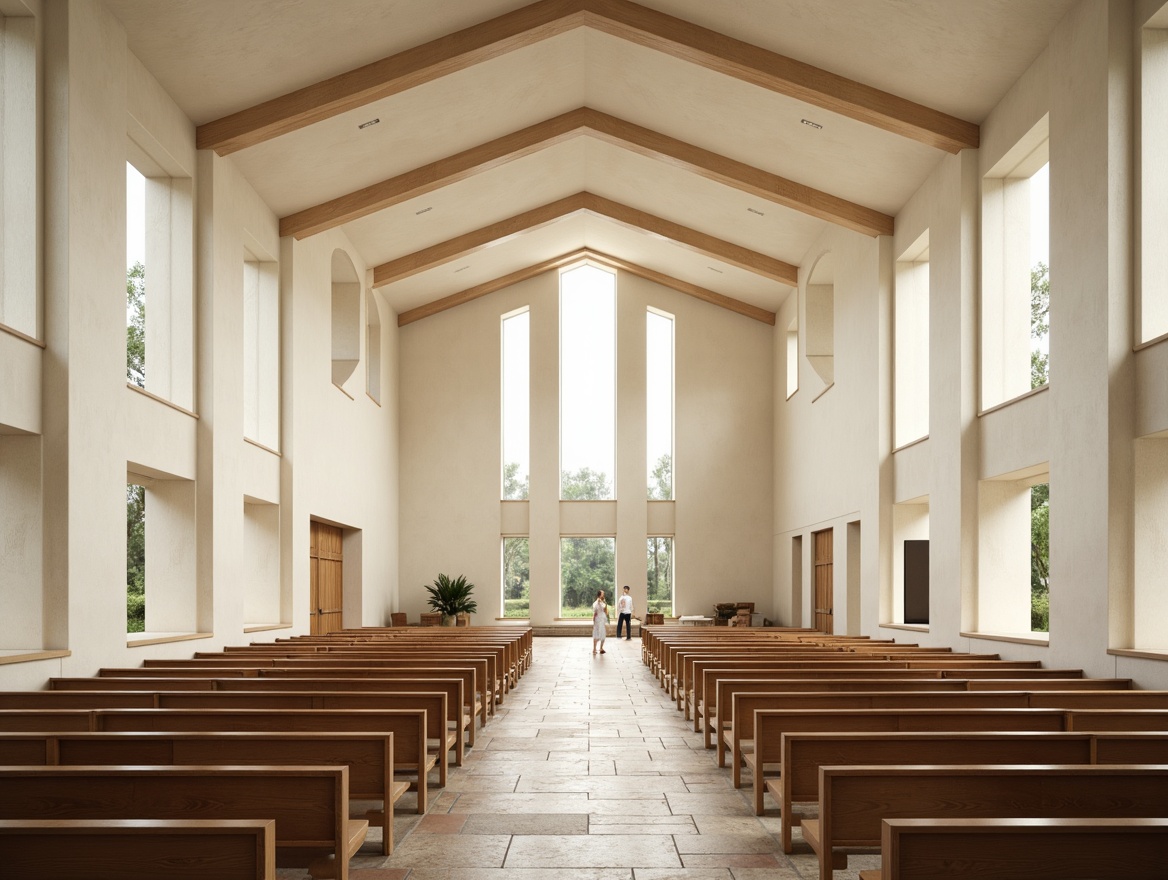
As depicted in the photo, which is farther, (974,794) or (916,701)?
(916,701)

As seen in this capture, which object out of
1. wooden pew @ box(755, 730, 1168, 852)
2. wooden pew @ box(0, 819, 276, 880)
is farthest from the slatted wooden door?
wooden pew @ box(0, 819, 276, 880)

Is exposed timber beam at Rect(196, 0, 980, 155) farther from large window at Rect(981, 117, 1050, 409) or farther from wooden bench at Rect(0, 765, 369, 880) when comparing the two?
wooden bench at Rect(0, 765, 369, 880)

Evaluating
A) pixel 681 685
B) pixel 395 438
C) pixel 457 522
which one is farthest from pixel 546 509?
pixel 681 685

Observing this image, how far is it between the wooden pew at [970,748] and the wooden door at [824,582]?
40.7 feet

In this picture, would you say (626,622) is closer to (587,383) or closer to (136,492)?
(587,383)

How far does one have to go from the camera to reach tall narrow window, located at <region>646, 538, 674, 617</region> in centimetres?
2208

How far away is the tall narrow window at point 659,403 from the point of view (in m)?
22.4

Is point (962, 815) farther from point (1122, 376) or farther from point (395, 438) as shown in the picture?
point (395, 438)

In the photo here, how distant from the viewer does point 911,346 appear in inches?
531

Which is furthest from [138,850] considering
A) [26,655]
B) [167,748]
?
[26,655]

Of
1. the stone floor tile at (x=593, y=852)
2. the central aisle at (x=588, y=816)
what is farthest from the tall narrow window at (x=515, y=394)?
the stone floor tile at (x=593, y=852)

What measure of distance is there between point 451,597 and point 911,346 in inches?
423

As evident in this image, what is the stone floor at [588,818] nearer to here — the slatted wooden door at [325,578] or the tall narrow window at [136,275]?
the slatted wooden door at [325,578]

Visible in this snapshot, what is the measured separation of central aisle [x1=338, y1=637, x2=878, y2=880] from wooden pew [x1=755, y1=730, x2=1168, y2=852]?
1.48ft
